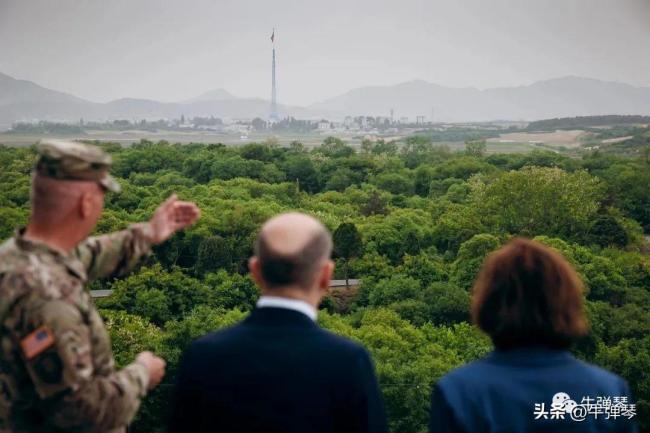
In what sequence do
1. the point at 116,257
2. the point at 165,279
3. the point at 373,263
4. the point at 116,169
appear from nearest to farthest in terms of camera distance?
the point at 116,257 < the point at 165,279 < the point at 373,263 < the point at 116,169

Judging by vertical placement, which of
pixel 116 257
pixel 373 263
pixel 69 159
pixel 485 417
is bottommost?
pixel 373 263

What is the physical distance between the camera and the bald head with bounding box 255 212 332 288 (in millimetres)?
1886

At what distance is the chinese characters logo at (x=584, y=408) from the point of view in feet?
6.60

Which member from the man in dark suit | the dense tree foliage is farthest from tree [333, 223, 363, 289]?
the man in dark suit

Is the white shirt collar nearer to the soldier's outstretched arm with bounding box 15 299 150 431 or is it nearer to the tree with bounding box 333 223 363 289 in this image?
the soldier's outstretched arm with bounding box 15 299 150 431

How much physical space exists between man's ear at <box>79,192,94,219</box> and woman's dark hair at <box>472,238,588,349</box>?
111 cm

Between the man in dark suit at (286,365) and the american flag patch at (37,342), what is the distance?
37 cm

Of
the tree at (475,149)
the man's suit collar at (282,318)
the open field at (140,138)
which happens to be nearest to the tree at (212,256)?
the man's suit collar at (282,318)

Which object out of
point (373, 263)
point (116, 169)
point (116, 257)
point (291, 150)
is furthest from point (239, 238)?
point (291, 150)

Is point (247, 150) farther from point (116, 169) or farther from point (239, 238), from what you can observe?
point (239, 238)

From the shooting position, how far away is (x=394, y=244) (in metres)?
24.7

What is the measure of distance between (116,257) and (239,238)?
74.2 ft

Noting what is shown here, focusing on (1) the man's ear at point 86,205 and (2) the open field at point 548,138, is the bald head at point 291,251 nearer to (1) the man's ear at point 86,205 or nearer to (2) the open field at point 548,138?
(1) the man's ear at point 86,205

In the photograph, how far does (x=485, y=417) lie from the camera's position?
200cm
